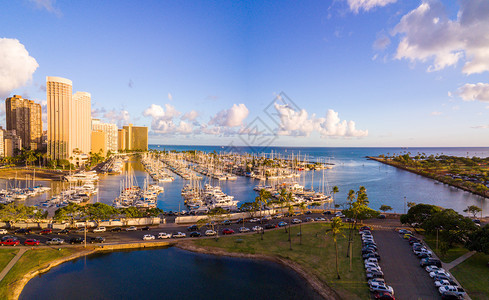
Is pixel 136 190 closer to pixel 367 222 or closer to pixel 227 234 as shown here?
pixel 227 234

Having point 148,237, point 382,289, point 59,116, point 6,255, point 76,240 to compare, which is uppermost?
point 59,116

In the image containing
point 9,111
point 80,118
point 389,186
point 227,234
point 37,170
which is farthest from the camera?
point 9,111

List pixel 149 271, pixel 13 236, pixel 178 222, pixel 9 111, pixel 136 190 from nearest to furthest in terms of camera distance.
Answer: pixel 149 271, pixel 13 236, pixel 178 222, pixel 136 190, pixel 9 111

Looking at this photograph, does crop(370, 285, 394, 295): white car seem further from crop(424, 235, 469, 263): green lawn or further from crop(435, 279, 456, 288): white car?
crop(424, 235, 469, 263): green lawn

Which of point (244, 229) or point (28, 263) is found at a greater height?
point (244, 229)

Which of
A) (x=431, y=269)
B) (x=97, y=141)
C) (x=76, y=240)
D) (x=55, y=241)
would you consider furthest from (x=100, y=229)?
(x=97, y=141)

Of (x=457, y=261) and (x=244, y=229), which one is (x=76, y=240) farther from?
(x=457, y=261)

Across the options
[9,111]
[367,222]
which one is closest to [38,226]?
[367,222]
